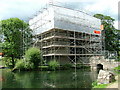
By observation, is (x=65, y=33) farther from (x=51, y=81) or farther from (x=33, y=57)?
(x=51, y=81)

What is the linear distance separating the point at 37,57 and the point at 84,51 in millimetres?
13469

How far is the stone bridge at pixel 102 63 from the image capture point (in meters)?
24.3

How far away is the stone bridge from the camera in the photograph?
79.8 ft

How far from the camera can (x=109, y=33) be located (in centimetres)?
4059

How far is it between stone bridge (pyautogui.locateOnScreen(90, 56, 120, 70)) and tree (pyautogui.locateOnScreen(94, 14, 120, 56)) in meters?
13.5

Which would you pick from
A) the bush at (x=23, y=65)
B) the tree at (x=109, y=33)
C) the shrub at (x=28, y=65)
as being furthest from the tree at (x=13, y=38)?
the tree at (x=109, y=33)

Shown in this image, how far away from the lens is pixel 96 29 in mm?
36562

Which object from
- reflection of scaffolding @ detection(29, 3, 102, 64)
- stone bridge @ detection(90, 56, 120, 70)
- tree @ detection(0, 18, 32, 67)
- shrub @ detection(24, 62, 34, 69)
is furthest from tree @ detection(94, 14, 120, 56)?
shrub @ detection(24, 62, 34, 69)

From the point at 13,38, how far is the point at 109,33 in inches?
1012

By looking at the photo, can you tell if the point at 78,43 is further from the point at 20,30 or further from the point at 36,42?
the point at 20,30

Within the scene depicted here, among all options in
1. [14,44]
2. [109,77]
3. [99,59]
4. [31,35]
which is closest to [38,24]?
[31,35]

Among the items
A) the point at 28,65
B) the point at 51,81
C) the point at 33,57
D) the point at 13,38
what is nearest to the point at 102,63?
the point at 33,57

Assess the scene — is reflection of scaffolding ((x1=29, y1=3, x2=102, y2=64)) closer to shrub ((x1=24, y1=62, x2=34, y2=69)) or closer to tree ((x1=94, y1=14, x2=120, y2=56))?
tree ((x1=94, y1=14, x2=120, y2=56))

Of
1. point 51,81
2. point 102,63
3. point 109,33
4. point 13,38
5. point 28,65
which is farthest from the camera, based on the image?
point 109,33
